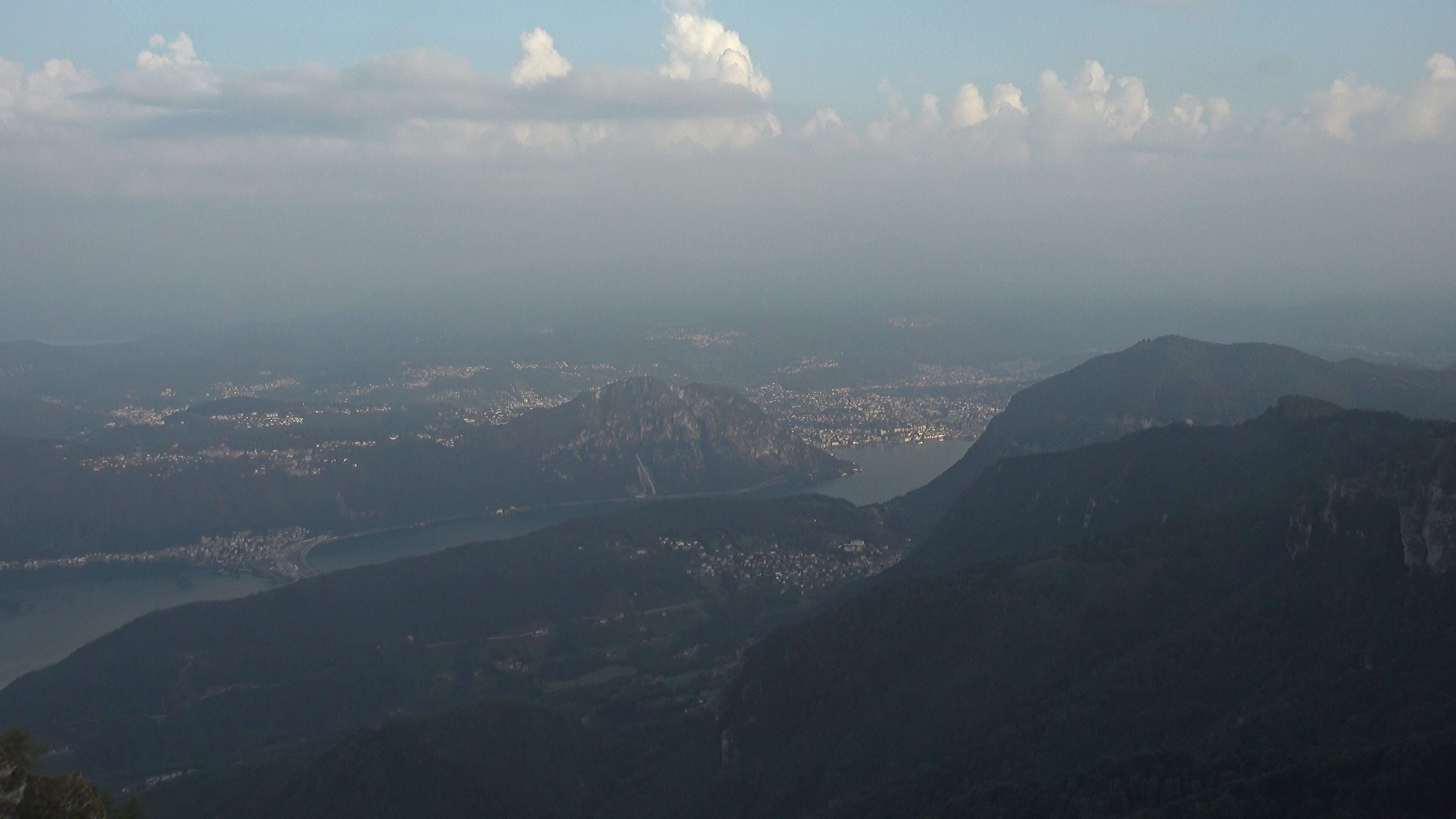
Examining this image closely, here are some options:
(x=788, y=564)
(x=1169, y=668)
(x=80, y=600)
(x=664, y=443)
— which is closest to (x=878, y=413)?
(x=664, y=443)

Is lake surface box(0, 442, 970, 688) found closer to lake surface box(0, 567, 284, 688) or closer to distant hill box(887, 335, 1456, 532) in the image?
lake surface box(0, 567, 284, 688)

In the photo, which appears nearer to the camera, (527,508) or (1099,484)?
(1099,484)

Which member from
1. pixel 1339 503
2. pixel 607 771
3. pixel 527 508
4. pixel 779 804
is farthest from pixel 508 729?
pixel 527 508

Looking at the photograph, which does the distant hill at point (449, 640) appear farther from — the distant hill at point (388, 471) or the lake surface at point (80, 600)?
the distant hill at point (388, 471)

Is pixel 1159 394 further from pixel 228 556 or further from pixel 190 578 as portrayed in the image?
pixel 190 578

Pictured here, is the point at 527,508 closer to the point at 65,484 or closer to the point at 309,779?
the point at 65,484

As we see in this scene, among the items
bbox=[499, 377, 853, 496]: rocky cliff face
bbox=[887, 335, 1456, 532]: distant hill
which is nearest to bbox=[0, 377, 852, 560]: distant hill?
bbox=[499, 377, 853, 496]: rocky cliff face
